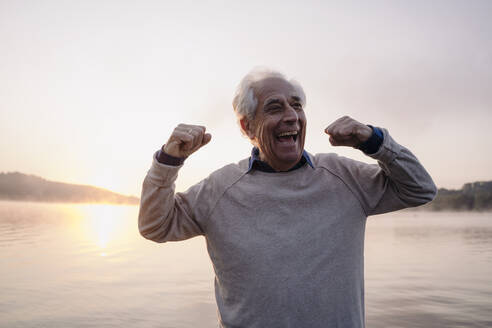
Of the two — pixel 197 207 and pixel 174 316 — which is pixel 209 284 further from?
pixel 197 207

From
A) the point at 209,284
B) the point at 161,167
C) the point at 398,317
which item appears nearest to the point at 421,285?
the point at 398,317

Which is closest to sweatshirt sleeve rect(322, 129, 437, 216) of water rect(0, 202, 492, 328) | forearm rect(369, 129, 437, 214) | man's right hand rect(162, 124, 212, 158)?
forearm rect(369, 129, 437, 214)

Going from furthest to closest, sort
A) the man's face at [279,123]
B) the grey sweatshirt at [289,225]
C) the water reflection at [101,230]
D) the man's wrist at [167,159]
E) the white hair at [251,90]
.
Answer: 1. the water reflection at [101,230]
2. the white hair at [251,90]
3. the man's face at [279,123]
4. the man's wrist at [167,159]
5. the grey sweatshirt at [289,225]

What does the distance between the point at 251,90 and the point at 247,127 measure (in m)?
0.25

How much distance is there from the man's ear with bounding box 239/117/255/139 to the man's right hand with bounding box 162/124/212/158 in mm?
437

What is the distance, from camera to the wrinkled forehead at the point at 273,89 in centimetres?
240

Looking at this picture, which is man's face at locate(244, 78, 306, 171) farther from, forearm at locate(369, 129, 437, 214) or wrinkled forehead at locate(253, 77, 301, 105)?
forearm at locate(369, 129, 437, 214)

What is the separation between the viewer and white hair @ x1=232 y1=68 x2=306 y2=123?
8.11 ft

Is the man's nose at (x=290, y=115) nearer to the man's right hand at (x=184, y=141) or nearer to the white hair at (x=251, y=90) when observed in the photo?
the white hair at (x=251, y=90)

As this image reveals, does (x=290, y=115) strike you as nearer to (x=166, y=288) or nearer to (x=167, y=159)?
(x=167, y=159)

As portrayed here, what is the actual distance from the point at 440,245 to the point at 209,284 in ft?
31.8

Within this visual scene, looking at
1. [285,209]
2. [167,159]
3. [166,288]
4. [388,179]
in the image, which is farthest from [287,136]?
[166,288]

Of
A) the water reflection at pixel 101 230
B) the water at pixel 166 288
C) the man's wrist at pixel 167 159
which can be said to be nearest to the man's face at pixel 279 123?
the man's wrist at pixel 167 159

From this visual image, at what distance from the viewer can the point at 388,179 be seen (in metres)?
2.24
